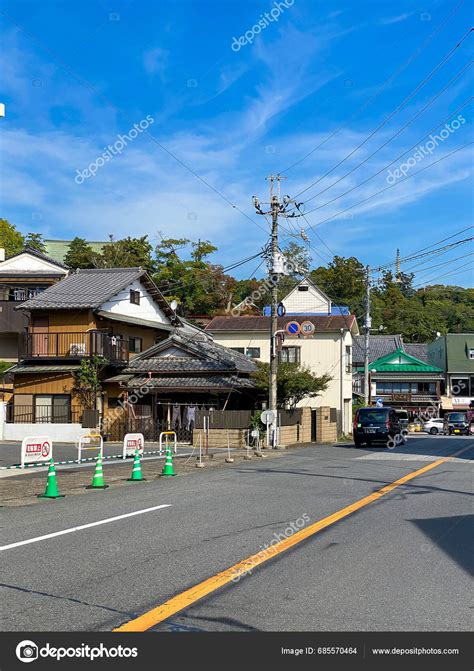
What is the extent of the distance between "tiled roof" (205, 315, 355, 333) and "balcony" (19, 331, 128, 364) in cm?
1326

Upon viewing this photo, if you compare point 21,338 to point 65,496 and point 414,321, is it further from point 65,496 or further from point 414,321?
point 414,321

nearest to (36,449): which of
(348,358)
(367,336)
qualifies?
(367,336)

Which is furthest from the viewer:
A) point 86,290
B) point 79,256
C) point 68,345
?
point 79,256

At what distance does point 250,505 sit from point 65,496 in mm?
4209

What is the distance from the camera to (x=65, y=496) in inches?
573

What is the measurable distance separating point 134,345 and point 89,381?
21.3 ft

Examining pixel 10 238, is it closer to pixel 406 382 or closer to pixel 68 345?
pixel 68 345

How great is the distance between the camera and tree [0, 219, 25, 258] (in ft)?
201

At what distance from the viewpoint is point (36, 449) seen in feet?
67.9

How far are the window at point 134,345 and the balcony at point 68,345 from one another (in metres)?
3.47

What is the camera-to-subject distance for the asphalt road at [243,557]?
233 inches

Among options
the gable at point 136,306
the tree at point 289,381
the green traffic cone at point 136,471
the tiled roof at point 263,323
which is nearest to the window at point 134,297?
the gable at point 136,306

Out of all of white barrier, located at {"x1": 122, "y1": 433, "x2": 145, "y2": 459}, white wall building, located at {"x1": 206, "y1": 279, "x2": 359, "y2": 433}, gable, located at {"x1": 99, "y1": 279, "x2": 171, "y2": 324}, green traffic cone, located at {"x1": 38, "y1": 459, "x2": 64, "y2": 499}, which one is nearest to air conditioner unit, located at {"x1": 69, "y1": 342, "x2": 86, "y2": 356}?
gable, located at {"x1": 99, "y1": 279, "x2": 171, "y2": 324}

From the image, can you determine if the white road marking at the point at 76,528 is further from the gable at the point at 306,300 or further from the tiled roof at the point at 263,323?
the gable at the point at 306,300
